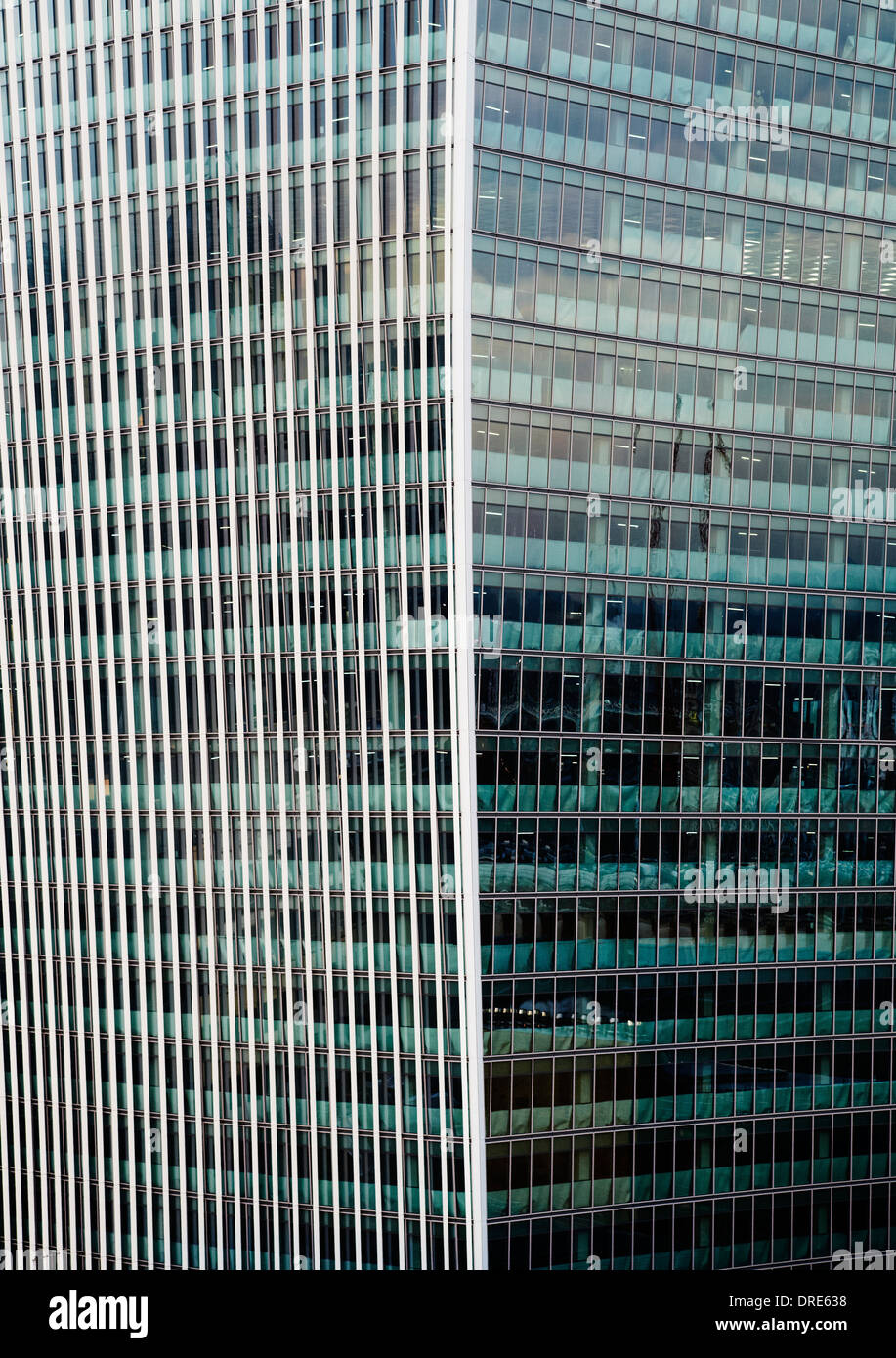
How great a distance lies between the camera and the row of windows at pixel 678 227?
181 ft

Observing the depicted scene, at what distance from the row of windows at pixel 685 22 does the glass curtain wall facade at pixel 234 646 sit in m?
2.90

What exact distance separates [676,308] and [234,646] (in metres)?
24.7

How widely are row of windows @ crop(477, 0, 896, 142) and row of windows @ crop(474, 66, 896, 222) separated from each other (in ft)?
2.40

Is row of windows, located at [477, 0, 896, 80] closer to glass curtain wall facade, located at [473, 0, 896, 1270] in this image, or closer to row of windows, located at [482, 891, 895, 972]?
glass curtain wall facade, located at [473, 0, 896, 1270]

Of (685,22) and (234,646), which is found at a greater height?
(685,22)

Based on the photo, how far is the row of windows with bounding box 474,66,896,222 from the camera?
5469cm

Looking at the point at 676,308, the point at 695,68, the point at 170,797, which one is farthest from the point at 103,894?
the point at 695,68

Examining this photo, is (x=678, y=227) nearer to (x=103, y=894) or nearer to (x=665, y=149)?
(x=665, y=149)

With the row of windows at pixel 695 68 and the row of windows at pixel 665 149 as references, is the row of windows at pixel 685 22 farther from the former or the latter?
the row of windows at pixel 665 149

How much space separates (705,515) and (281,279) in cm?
2130

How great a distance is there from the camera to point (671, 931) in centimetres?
6009
